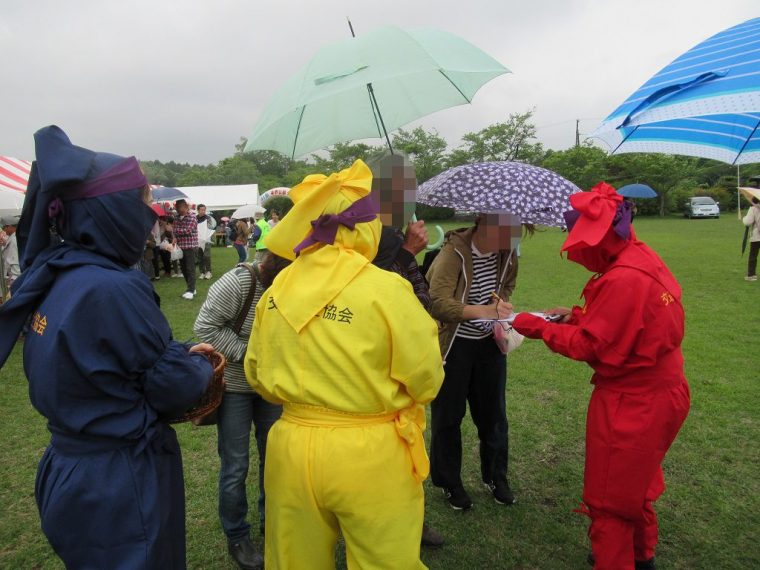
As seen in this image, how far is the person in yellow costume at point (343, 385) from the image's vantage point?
1.79 metres

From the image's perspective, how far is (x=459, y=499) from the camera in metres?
3.37

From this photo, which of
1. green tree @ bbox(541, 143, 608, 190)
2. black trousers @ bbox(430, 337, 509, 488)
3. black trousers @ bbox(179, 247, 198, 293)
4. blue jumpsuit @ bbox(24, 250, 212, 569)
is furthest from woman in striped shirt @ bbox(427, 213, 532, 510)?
green tree @ bbox(541, 143, 608, 190)

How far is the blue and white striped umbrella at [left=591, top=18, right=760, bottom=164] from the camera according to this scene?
2082 mm

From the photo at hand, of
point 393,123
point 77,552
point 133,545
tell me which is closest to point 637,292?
point 393,123

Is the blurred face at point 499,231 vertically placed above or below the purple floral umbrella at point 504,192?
below

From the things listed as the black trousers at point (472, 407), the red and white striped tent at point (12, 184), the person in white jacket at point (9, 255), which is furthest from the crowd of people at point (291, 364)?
the person in white jacket at point (9, 255)

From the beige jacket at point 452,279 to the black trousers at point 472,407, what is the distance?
16 centimetres

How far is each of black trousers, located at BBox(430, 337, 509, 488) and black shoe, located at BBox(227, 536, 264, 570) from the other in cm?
119

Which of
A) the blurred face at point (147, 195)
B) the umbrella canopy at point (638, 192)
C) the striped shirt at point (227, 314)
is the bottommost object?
the umbrella canopy at point (638, 192)

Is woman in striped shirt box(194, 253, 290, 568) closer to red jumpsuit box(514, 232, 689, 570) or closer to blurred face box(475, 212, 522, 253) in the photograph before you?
blurred face box(475, 212, 522, 253)

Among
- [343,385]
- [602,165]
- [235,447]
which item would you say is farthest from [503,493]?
[602,165]

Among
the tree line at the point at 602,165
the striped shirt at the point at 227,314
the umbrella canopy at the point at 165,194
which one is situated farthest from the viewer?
the tree line at the point at 602,165

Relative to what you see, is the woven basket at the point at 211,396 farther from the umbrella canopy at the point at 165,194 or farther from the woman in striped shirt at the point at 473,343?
the umbrella canopy at the point at 165,194

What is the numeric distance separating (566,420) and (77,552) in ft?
12.9
